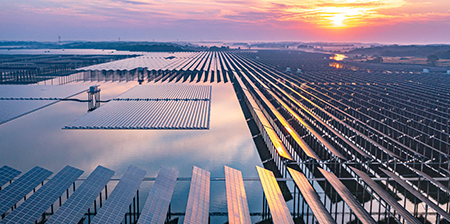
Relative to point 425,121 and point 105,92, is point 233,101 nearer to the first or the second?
point 105,92

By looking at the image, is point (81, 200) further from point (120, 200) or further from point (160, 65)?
point (160, 65)

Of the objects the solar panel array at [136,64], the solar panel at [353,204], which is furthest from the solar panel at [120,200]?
the solar panel array at [136,64]

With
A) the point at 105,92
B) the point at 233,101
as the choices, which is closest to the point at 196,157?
the point at 233,101

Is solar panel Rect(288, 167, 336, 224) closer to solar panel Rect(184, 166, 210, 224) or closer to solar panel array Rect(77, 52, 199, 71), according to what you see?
solar panel Rect(184, 166, 210, 224)

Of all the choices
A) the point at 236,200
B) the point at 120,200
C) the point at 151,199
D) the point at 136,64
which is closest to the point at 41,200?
the point at 120,200

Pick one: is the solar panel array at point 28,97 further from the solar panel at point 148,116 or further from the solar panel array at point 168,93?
the solar panel array at point 168,93

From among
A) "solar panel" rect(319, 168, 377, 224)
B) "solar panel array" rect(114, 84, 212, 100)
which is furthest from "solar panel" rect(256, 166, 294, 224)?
"solar panel array" rect(114, 84, 212, 100)
